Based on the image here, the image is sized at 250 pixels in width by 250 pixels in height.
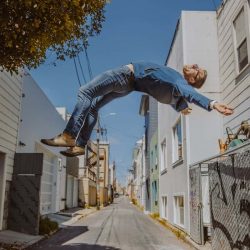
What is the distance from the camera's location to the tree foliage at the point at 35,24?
228 inches

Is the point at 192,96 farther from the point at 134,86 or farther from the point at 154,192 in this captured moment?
the point at 154,192

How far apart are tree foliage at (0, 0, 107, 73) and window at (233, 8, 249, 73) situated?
533 centimetres

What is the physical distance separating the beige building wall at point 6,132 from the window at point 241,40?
292 inches

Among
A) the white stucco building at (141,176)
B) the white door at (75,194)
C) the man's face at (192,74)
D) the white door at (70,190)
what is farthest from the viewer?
the white stucco building at (141,176)

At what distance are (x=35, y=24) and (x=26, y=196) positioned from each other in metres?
8.49

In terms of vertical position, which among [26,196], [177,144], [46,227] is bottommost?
[46,227]

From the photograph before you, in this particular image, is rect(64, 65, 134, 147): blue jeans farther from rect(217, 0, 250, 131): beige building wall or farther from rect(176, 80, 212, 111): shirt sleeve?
rect(217, 0, 250, 131): beige building wall

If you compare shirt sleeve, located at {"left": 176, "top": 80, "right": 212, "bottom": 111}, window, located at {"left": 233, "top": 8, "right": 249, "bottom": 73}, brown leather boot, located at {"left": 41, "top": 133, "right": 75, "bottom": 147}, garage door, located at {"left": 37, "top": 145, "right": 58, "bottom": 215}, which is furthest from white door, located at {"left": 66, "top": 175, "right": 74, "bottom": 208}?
shirt sleeve, located at {"left": 176, "top": 80, "right": 212, "bottom": 111}

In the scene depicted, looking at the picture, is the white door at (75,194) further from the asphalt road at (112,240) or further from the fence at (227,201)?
the fence at (227,201)

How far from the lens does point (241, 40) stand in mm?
10742

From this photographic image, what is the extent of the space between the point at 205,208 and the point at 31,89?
9061mm

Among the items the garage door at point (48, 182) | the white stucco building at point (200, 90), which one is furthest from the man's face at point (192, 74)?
the garage door at point (48, 182)

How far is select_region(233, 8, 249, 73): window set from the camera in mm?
10531

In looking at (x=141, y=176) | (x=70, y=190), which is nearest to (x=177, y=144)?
(x=70, y=190)
